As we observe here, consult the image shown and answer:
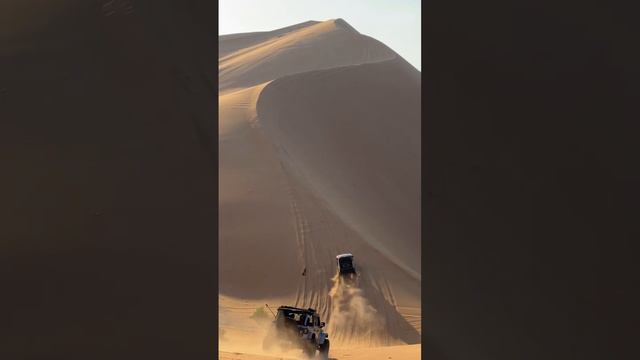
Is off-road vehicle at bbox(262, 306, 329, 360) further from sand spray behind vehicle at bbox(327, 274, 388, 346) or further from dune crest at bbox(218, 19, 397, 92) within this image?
dune crest at bbox(218, 19, 397, 92)

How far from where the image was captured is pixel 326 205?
24859mm

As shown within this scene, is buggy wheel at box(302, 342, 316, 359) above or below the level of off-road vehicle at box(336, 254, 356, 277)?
below

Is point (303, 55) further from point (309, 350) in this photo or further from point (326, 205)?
point (309, 350)

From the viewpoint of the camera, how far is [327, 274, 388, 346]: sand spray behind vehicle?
17531mm

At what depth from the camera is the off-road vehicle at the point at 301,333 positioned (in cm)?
1309

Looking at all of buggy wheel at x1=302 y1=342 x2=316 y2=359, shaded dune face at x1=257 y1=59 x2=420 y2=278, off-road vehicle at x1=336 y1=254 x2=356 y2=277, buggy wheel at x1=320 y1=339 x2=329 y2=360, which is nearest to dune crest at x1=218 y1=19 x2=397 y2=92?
shaded dune face at x1=257 y1=59 x2=420 y2=278

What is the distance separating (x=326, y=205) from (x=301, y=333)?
11474 millimetres

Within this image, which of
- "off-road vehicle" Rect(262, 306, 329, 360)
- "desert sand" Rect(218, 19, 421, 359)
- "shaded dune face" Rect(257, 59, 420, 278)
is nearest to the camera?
"off-road vehicle" Rect(262, 306, 329, 360)

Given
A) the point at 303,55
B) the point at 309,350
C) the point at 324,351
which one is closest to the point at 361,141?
the point at 303,55

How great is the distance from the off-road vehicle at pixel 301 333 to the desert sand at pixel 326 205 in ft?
1.13

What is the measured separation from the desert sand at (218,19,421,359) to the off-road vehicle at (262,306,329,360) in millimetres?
343
